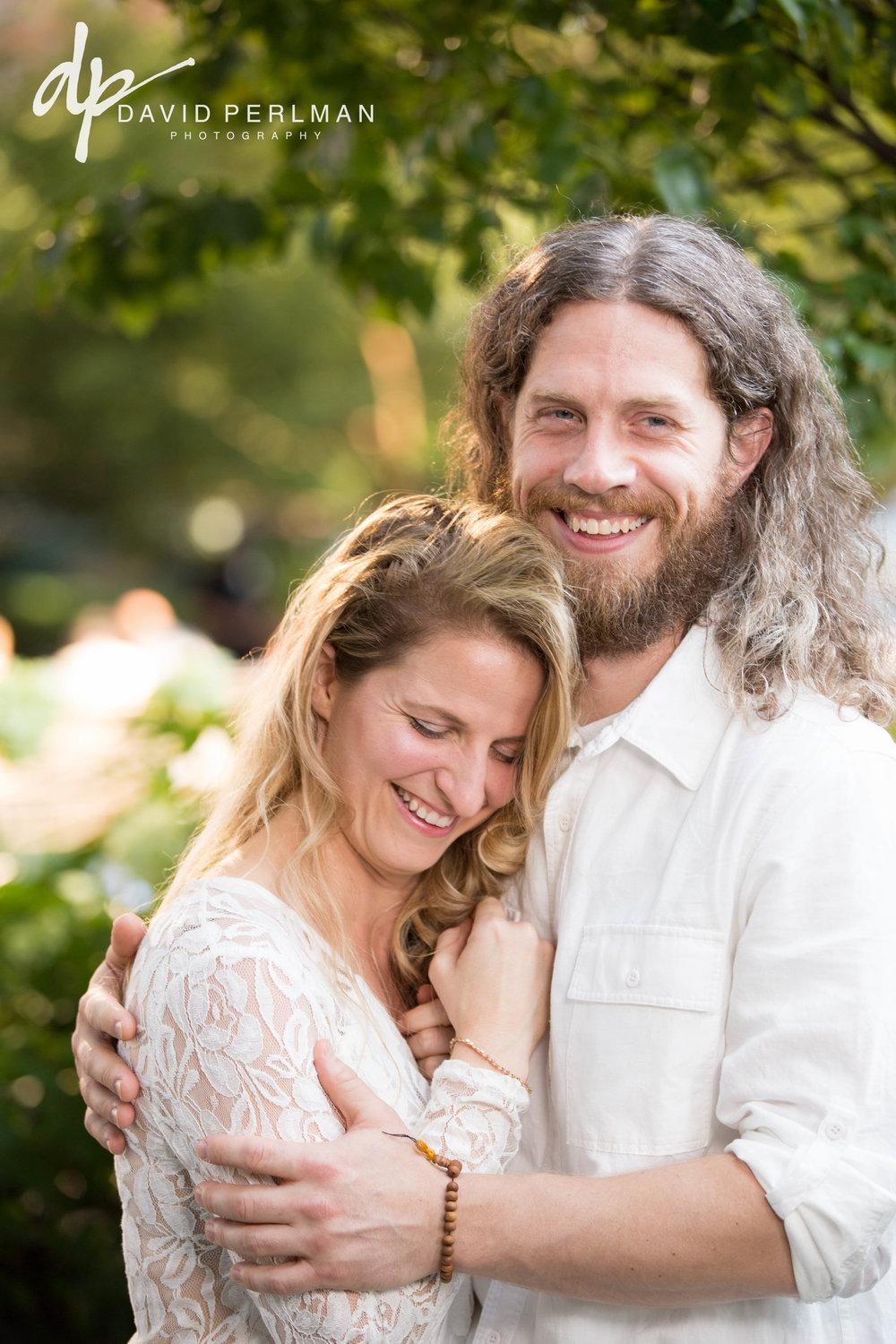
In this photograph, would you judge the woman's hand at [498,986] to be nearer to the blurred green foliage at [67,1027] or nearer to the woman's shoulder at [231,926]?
the woman's shoulder at [231,926]

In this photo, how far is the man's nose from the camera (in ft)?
6.19

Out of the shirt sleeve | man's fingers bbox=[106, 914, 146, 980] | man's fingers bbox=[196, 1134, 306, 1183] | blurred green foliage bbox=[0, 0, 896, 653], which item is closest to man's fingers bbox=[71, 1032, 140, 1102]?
man's fingers bbox=[106, 914, 146, 980]

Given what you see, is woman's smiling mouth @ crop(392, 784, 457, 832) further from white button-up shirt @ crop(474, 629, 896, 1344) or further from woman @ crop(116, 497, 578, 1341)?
white button-up shirt @ crop(474, 629, 896, 1344)

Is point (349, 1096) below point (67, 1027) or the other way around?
the other way around

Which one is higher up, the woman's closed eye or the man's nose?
the man's nose

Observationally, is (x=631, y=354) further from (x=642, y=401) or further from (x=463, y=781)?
(x=463, y=781)

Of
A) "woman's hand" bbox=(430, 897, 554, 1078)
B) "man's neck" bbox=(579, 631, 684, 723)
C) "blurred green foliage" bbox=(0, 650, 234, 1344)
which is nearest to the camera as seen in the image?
"woman's hand" bbox=(430, 897, 554, 1078)

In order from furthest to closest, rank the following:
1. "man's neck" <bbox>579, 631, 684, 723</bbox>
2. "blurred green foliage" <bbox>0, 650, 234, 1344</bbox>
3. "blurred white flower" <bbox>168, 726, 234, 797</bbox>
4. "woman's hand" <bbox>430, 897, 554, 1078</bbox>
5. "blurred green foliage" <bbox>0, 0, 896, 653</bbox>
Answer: "blurred white flower" <bbox>168, 726, 234, 797</bbox> < "blurred green foliage" <bbox>0, 650, 234, 1344</bbox> < "blurred green foliage" <bbox>0, 0, 896, 653</bbox> < "man's neck" <bbox>579, 631, 684, 723</bbox> < "woman's hand" <bbox>430, 897, 554, 1078</bbox>

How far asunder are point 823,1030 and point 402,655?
2.87ft

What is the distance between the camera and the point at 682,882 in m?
1.69

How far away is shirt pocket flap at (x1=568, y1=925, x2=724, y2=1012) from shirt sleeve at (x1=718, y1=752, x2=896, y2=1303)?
0.05m

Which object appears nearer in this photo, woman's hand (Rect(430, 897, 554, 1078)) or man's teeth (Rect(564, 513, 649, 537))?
woman's hand (Rect(430, 897, 554, 1078))

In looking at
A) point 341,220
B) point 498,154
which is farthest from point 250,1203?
point 341,220

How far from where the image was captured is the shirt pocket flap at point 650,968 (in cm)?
163
